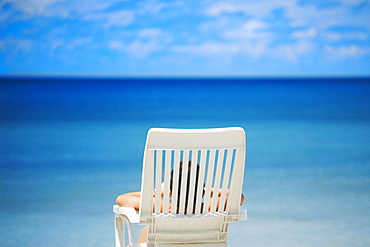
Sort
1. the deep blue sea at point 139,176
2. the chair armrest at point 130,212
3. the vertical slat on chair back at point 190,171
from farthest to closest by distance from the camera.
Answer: the deep blue sea at point 139,176
the chair armrest at point 130,212
the vertical slat on chair back at point 190,171

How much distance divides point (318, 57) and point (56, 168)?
1037 inches

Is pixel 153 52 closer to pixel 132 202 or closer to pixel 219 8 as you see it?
pixel 219 8

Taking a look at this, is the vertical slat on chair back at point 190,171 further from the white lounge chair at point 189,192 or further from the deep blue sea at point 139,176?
the deep blue sea at point 139,176

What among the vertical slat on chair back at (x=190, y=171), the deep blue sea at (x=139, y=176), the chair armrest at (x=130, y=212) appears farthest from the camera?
the deep blue sea at (x=139, y=176)

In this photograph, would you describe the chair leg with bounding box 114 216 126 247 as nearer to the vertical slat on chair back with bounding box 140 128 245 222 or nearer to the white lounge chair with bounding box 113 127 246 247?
the white lounge chair with bounding box 113 127 246 247

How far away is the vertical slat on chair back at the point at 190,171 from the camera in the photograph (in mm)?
2250

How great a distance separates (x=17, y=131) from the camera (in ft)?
29.4

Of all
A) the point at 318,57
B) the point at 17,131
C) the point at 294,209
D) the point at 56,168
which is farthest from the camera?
the point at 318,57

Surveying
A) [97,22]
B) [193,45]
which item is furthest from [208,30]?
[97,22]

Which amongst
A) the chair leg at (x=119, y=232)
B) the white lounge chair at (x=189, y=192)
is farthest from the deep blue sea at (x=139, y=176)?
the white lounge chair at (x=189, y=192)

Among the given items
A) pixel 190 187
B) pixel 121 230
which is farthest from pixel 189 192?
pixel 121 230

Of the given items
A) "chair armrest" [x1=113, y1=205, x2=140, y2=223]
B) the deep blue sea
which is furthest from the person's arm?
the deep blue sea

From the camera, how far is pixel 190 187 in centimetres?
236

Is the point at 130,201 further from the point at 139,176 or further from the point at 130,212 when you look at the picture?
the point at 139,176
